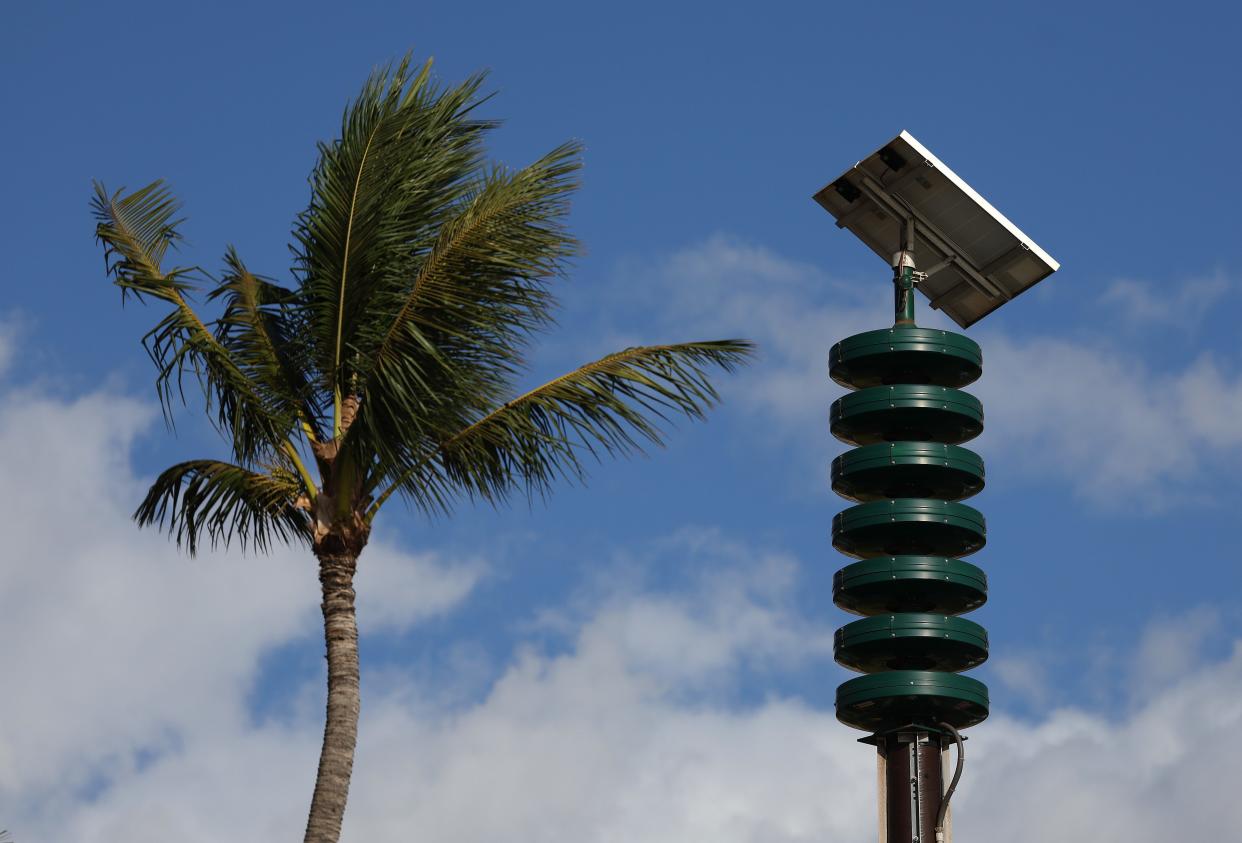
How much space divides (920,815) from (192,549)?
27.9 m

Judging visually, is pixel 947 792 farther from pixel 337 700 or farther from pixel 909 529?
pixel 337 700

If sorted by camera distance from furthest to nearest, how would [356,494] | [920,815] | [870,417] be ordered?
[870,417] < [920,815] < [356,494]

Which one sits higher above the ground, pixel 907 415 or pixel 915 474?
pixel 907 415

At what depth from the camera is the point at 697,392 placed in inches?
954

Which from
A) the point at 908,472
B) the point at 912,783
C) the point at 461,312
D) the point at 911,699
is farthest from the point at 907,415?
the point at 461,312

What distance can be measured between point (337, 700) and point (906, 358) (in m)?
31.6

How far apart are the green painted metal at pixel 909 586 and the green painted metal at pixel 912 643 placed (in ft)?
2.09

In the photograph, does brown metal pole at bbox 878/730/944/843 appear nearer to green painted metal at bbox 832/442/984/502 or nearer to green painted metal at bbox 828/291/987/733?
green painted metal at bbox 828/291/987/733

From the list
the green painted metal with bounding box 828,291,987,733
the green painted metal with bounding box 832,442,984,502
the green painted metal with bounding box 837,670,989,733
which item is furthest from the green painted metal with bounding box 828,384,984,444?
the green painted metal with bounding box 837,670,989,733

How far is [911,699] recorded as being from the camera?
4859 cm

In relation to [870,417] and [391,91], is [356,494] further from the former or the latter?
[870,417]

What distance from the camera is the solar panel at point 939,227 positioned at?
50.8 m

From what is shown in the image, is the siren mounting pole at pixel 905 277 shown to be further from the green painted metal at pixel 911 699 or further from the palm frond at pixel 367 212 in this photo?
the palm frond at pixel 367 212

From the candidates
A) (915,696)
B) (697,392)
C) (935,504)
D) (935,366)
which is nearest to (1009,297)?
(935,366)
